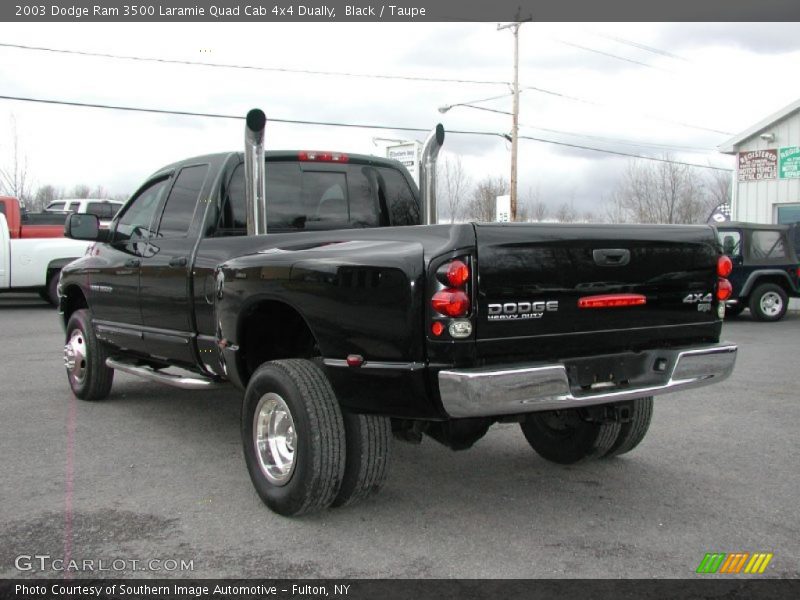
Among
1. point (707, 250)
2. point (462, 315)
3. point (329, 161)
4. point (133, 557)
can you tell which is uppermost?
point (329, 161)

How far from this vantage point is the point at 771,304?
1454 cm

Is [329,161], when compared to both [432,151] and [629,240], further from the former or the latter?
[629,240]

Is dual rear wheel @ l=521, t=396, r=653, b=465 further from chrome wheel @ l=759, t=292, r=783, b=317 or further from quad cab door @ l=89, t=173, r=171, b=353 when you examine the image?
chrome wheel @ l=759, t=292, r=783, b=317

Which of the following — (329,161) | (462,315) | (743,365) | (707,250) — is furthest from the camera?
(743,365)

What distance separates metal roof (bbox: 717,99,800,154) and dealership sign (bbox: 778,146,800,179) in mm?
754

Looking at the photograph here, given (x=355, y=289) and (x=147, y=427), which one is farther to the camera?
(x=147, y=427)

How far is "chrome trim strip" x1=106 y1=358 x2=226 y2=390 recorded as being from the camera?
5060 mm

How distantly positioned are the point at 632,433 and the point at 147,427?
357 centimetres

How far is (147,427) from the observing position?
600 centimetres

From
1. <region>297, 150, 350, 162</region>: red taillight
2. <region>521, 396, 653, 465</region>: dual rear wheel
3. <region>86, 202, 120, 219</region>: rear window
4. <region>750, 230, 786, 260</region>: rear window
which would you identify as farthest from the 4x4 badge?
<region>86, 202, 120, 219</region>: rear window

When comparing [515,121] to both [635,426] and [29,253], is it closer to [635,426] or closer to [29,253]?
[29,253]

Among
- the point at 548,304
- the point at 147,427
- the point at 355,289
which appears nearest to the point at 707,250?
the point at 548,304

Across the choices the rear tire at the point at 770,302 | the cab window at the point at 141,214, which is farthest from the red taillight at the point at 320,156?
the rear tire at the point at 770,302

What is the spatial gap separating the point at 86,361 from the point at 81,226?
4.07 feet
